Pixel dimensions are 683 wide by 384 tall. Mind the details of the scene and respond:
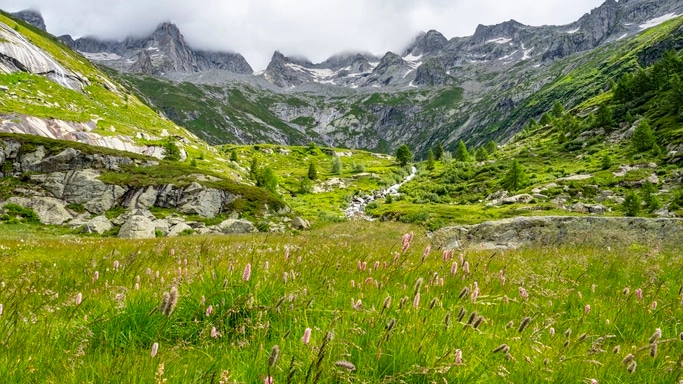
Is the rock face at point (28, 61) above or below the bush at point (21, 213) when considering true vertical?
above

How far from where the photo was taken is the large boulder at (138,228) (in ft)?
110

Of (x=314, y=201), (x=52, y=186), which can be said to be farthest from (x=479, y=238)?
(x=314, y=201)

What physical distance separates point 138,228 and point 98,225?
6.09m

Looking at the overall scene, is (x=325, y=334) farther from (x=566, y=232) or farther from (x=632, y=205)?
(x=632, y=205)

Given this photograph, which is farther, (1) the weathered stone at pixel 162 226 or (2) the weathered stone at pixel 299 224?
(2) the weathered stone at pixel 299 224

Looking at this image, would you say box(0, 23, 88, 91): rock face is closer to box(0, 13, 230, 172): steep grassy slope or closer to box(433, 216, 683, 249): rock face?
box(0, 13, 230, 172): steep grassy slope

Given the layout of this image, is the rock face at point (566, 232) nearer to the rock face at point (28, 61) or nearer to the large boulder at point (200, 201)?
the large boulder at point (200, 201)

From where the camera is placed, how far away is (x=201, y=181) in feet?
165

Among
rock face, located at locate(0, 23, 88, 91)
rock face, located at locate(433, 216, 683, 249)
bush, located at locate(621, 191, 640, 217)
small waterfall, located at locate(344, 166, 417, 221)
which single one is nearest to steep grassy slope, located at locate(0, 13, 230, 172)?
rock face, located at locate(0, 23, 88, 91)

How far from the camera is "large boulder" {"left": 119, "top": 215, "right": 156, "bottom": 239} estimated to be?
33.4 meters

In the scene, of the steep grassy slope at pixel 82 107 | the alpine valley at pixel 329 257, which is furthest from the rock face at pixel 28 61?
the steep grassy slope at pixel 82 107

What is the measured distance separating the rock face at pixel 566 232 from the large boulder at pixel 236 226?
26822 millimetres

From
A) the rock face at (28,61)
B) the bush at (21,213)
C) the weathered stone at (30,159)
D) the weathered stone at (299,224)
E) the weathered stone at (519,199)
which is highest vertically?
the rock face at (28,61)

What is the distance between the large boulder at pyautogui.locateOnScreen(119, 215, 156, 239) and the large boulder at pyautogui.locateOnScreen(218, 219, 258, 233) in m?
7.71
